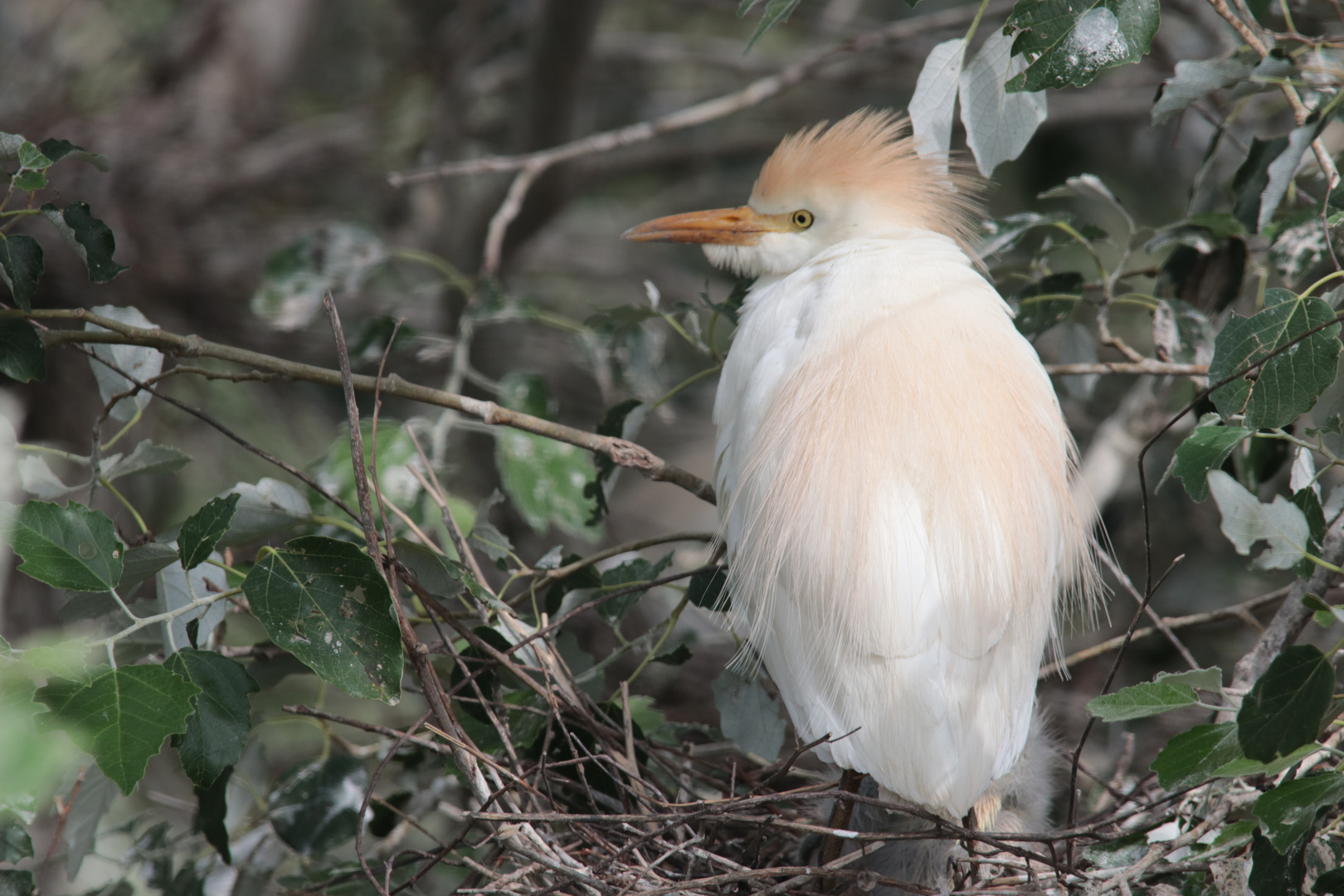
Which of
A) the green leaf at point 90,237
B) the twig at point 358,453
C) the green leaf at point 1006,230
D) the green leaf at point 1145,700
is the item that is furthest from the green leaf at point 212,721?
the green leaf at point 1006,230

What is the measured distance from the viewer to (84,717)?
952 mm

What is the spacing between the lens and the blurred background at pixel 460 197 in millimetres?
2648

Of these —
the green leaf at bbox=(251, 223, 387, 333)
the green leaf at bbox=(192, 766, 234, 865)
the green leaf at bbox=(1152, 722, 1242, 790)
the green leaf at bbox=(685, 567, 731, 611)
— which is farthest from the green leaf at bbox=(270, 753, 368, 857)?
the green leaf at bbox=(1152, 722, 1242, 790)

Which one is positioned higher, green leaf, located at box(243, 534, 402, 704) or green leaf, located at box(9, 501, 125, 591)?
green leaf, located at box(9, 501, 125, 591)

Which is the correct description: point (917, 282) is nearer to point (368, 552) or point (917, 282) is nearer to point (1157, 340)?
point (1157, 340)

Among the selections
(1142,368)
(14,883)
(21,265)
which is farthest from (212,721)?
(1142,368)

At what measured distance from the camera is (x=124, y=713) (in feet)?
3.17

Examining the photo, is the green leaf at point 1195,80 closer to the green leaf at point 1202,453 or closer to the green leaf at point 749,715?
the green leaf at point 1202,453

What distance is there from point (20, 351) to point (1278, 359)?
4.60 feet

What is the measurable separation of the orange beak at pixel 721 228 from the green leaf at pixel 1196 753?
1.00m

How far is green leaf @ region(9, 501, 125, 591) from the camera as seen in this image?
1.04 meters

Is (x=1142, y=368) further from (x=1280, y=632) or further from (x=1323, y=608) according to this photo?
(x=1323, y=608)

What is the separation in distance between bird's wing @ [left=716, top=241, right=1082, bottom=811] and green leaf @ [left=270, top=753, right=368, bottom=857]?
68 cm

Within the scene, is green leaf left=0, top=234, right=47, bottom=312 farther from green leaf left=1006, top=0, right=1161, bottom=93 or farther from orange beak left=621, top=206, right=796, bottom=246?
green leaf left=1006, top=0, right=1161, bottom=93
